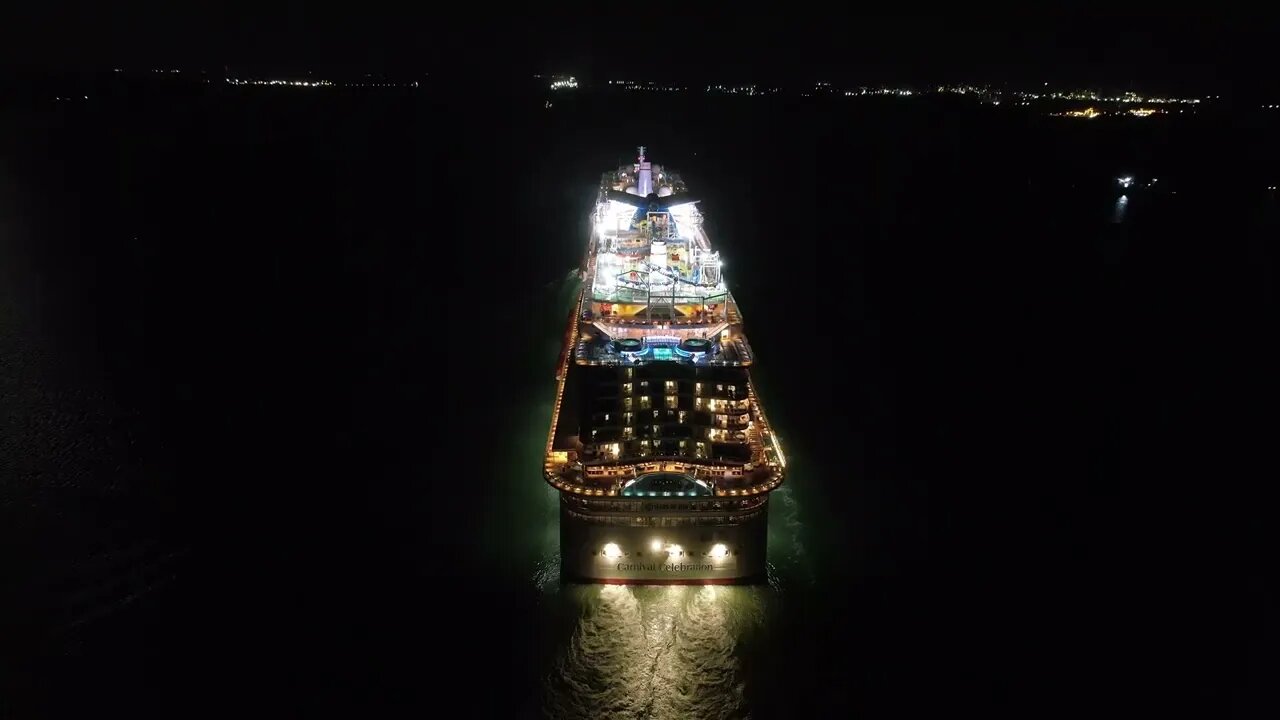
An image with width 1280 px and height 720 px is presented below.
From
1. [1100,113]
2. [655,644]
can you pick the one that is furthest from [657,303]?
[1100,113]

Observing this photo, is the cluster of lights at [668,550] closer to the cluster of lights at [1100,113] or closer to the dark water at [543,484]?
the dark water at [543,484]

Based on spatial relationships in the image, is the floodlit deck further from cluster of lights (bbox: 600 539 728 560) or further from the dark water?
the dark water

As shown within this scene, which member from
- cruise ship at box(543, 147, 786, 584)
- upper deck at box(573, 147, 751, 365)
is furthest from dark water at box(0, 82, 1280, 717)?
upper deck at box(573, 147, 751, 365)

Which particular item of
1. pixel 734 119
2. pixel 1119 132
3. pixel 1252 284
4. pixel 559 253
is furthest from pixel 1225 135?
pixel 559 253

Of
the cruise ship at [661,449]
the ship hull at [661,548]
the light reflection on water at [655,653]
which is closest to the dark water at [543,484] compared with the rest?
the light reflection on water at [655,653]

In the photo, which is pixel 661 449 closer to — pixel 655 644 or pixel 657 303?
pixel 655 644

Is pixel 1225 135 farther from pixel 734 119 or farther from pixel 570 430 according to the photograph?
pixel 570 430
